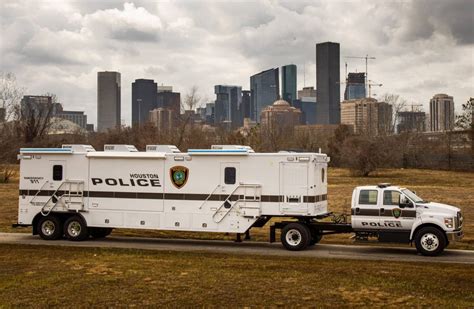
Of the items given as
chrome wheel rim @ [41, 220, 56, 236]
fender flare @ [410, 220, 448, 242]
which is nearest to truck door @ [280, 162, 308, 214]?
fender flare @ [410, 220, 448, 242]

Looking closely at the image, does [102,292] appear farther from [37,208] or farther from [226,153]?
[37,208]

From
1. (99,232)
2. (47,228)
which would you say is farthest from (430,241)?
(47,228)

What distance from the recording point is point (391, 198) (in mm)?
19109

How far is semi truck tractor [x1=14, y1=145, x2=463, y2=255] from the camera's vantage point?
19016mm

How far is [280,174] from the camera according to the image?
20.0 m

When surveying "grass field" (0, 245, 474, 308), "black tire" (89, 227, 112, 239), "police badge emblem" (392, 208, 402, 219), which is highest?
"police badge emblem" (392, 208, 402, 219)

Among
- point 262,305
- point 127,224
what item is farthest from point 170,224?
point 262,305

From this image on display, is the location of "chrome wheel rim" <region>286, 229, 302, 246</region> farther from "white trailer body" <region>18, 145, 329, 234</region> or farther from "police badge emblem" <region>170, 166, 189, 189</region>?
"police badge emblem" <region>170, 166, 189, 189</region>

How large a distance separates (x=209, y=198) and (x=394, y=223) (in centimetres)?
594

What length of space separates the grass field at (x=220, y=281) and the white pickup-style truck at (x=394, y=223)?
1.86 m

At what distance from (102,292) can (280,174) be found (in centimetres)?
827

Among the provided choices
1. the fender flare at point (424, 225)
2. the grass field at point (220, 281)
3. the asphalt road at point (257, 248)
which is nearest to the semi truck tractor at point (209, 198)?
the fender flare at point (424, 225)

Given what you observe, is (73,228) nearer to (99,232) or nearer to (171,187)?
(99,232)

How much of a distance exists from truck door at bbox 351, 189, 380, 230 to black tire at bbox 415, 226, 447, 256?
4.39ft
